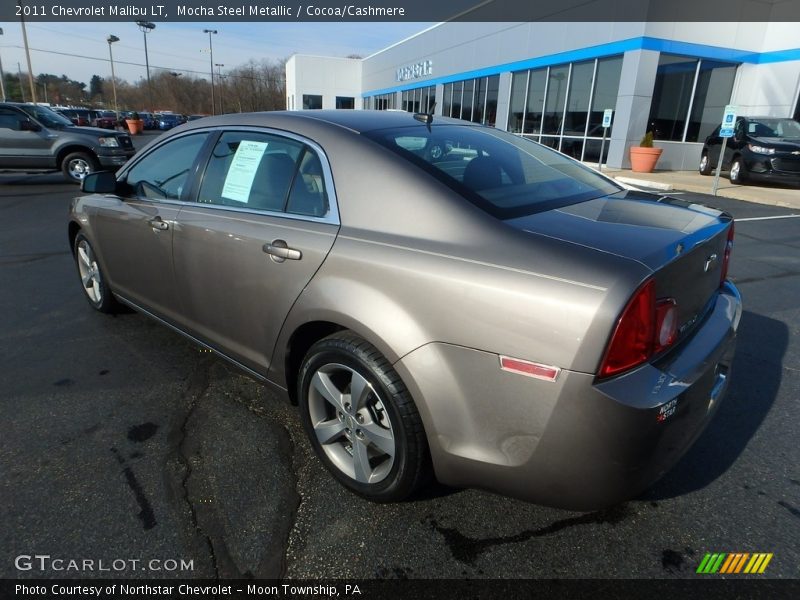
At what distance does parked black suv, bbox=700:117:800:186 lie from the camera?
40.3 feet

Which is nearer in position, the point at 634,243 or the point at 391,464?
the point at 634,243

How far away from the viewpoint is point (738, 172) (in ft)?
43.6

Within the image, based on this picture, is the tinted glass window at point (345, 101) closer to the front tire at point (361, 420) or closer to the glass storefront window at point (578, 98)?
the glass storefront window at point (578, 98)

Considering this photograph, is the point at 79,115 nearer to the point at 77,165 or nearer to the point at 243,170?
the point at 77,165

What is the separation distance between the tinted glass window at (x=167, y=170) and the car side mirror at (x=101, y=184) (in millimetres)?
118

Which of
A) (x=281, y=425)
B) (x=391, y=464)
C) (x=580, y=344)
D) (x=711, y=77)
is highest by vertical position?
(x=711, y=77)

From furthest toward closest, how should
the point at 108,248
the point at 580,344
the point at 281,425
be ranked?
the point at 108,248
the point at 281,425
the point at 580,344

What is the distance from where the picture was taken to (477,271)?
1766 mm

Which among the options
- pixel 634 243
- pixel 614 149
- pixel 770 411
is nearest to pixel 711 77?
pixel 614 149

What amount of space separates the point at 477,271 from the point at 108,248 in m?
3.12

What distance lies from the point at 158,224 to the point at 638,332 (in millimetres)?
2731

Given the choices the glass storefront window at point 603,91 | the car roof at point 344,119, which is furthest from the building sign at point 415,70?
the car roof at point 344,119

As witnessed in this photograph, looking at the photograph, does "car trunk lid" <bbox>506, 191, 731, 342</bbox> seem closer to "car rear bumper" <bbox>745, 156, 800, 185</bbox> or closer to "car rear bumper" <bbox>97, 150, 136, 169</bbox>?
"car rear bumper" <bbox>745, 156, 800, 185</bbox>

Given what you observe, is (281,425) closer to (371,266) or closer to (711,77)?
→ (371,266)
